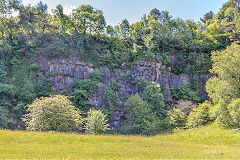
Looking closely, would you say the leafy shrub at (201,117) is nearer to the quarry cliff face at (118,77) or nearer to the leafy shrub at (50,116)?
the quarry cliff face at (118,77)

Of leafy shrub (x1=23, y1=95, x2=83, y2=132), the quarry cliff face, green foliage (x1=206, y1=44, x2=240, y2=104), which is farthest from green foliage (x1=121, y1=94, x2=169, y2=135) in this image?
leafy shrub (x1=23, y1=95, x2=83, y2=132)

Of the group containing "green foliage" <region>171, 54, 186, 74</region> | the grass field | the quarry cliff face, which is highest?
"green foliage" <region>171, 54, 186, 74</region>

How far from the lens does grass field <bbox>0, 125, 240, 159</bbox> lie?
8.87 meters

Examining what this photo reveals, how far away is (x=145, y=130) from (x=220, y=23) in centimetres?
4024

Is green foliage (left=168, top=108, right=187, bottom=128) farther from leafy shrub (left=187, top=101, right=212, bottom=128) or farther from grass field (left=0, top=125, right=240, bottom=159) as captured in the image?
grass field (left=0, top=125, right=240, bottom=159)

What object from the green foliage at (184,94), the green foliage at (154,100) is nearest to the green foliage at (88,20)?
the green foliage at (154,100)

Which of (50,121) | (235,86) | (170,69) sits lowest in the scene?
(50,121)

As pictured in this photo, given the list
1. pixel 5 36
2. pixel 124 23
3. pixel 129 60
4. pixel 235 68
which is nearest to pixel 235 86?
pixel 235 68

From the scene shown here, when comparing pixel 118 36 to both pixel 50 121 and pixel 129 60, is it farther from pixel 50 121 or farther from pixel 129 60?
pixel 50 121

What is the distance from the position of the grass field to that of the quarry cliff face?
1811 cm

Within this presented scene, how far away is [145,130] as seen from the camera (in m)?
28.6

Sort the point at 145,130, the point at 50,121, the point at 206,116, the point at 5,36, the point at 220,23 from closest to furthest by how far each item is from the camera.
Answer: the point at 50,121, the point at 206,116, the point at 145,130, the point at 5,36, the point at 220,23

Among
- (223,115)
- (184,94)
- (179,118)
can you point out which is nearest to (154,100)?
(179,118)

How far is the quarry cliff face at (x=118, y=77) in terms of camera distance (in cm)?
3475
